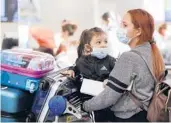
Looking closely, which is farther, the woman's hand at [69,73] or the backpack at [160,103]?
the woman's hand at [69,73]

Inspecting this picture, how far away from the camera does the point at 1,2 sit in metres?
1.93

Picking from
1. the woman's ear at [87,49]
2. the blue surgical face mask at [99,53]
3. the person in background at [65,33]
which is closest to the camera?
the blue surgical face mask at [99,53]

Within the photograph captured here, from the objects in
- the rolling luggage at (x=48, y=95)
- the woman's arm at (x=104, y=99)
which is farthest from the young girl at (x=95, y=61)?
the woman's arm at (x=104, y=99)

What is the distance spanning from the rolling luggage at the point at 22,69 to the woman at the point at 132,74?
283 mm

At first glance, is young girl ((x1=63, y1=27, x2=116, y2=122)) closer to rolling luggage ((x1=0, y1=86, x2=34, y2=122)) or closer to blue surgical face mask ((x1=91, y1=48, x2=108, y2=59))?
blue surgical face mask ((x1=91, y1=48, x2=108, y2=59))

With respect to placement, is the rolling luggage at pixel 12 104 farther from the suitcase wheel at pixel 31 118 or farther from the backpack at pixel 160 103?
the backpack at pixel 160 103

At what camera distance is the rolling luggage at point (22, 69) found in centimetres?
122

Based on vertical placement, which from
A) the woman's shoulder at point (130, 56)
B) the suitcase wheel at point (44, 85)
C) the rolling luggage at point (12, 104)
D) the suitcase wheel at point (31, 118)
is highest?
the woman's shoulder at point (130, 56)

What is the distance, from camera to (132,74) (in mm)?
1164

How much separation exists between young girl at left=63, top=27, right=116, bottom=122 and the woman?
5.3 inches

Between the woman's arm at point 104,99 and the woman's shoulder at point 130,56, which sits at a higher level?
the woman's shoulder at point 130,56

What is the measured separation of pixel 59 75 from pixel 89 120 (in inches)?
11.3

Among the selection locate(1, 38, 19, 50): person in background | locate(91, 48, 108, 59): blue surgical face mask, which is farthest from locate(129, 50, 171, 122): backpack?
locate(1, 38, 19, 50): person in background

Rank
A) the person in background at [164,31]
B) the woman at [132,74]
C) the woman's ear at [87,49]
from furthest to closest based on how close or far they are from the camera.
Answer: the person in background at [164,31] → the woman's ear at [87,49] → the woman at [132,74]
